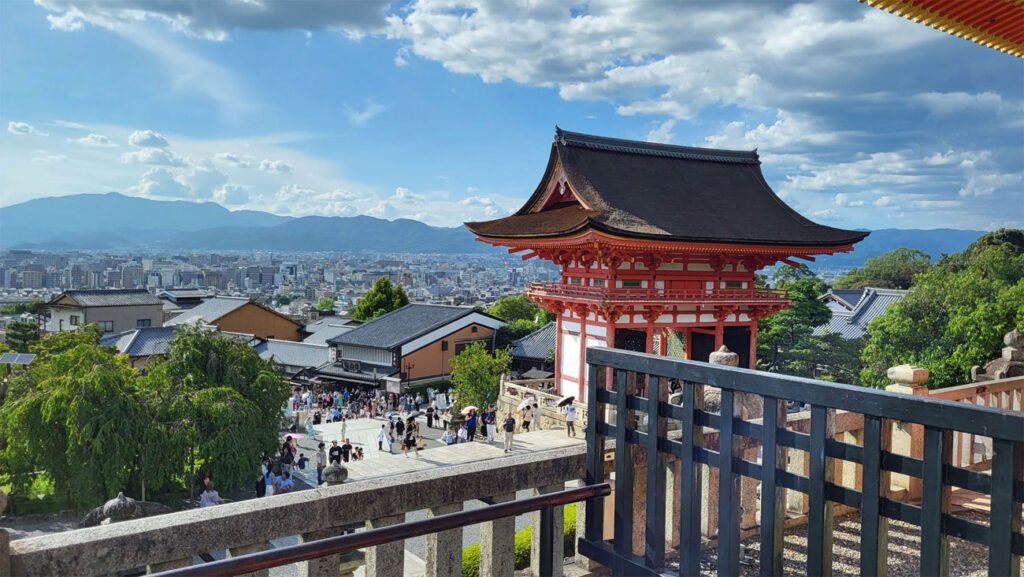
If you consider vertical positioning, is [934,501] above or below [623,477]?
above

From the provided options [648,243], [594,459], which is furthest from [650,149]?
[594,459]

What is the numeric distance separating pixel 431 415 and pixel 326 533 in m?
23.7

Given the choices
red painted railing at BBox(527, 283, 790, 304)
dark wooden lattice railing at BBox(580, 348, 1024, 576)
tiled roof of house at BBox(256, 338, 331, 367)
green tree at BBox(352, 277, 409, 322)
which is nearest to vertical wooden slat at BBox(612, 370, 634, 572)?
dark wooden lattice railing at BBox(580, 348, 1024, 576)

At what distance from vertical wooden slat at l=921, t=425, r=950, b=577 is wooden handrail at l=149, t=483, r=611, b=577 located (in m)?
1.28

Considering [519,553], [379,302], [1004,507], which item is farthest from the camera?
[379,302]

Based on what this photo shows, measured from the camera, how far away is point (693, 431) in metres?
2.63

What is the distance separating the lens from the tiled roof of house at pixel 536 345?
34938 mm

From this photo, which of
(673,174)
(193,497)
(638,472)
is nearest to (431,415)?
(193,497)

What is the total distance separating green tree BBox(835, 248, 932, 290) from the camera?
55.8 meters

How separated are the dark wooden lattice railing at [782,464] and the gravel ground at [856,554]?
40.7 inches

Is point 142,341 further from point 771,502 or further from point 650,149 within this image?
point 771,502

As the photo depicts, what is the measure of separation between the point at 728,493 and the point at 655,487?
0.37 meters

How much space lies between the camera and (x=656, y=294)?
17734 millimetres

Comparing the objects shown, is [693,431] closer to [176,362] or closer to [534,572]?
[534,572]
